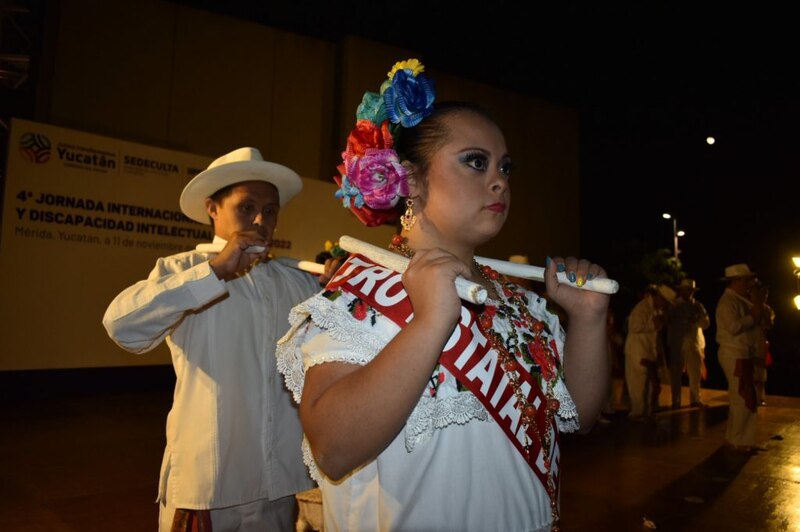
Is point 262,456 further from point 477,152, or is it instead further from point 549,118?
point 549,118

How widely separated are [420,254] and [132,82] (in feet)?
30.6

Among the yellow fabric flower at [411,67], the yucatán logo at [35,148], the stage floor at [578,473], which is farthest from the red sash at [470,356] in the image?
the yucatán logo at [35,148]

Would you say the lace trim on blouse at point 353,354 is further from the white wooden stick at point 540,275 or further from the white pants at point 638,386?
the white pants at point 638,386

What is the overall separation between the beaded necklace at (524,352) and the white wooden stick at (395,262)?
143mm

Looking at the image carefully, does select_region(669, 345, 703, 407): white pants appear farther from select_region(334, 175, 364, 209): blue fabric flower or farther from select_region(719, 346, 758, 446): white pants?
select_region(334, 175, 364, 209): blue fabric flower

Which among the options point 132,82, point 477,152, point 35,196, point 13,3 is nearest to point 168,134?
point 132,82

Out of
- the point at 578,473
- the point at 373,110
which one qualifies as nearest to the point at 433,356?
the point at 373,110

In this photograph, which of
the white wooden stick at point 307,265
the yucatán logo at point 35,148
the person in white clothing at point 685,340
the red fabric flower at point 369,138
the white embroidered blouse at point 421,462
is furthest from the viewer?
the person in white clothing at point 685,340

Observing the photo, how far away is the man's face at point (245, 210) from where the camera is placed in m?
2.41

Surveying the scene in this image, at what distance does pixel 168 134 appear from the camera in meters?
9.07

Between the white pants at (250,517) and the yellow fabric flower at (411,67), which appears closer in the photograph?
the yellow fabric flower at (411,67)

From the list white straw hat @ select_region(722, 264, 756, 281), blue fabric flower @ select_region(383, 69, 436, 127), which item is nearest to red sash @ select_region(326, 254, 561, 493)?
blue fabric flower @ select_region(383, 69, 436, 127)

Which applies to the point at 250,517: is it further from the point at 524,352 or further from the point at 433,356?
the point at 433,356

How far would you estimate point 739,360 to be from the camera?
6297mm
